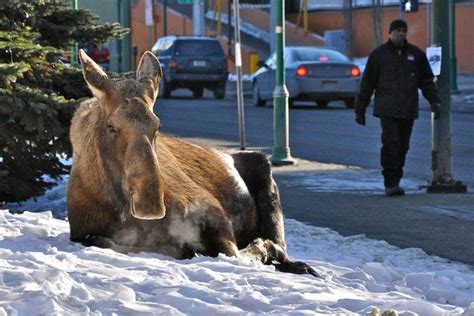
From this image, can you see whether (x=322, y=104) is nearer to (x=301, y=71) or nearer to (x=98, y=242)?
(x=301, y=71)

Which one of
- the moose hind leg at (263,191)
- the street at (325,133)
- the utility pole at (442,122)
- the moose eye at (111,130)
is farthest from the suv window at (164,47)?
the moose eye at (111,130)

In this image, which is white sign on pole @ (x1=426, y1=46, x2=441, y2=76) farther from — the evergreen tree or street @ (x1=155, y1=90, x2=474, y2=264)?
the evergreen tree

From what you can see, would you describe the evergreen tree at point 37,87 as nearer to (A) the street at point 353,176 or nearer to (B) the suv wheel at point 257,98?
(A) the street at point 353,176

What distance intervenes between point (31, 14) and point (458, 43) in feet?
126

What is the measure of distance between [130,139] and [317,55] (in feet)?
92.2

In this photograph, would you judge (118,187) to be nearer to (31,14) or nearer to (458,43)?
(31,14)

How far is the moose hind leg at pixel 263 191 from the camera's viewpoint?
987 centimetres

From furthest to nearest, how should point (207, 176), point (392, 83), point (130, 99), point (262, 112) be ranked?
point (262, 112), point (392, 83), point (207, 176), point (130, 99)

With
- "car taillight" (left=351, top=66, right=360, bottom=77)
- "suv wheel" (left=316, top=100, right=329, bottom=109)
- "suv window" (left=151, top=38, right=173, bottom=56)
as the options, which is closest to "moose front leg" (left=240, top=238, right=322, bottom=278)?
"car taillight" (left=351, top=66, right=360, bottom=77)

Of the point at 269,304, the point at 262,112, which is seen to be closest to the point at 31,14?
the point at 269,304

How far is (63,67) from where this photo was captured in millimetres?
13227

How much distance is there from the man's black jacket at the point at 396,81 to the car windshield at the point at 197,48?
29.9 metres

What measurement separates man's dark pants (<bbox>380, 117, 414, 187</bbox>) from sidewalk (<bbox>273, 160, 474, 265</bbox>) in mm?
239

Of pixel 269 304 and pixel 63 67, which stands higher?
pixel 63 67
